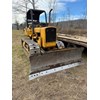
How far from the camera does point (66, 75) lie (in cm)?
150

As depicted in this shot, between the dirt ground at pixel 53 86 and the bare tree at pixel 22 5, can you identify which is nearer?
the dirt ground at pixel 53 86

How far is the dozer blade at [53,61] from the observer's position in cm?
146

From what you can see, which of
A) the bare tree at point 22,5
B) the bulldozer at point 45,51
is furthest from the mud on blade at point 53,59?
the bare tree at point 22,5

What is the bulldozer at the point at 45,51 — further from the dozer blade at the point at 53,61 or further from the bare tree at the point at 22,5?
the bare tree at the point at 22,5

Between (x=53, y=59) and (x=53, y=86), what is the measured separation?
364 mm

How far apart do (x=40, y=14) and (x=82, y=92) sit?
3.40 feet

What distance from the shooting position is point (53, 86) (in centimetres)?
132

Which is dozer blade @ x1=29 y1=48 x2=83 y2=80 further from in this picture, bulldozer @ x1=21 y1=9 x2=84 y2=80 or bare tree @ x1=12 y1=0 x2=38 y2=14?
bare tree @ x1=12 y1=0 x2=38 y2=14

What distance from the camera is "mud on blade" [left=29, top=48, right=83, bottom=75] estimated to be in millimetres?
1473

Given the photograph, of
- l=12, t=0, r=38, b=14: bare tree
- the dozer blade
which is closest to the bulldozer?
the dozer blade

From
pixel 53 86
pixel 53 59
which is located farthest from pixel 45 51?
pixel 53 86

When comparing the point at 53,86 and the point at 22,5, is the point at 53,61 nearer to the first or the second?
the point at 53,86
